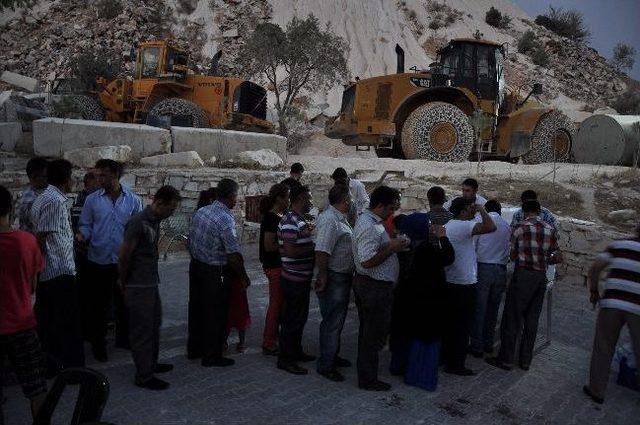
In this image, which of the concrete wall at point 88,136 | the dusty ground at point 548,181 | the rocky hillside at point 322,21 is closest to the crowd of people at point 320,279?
the dusty ground at point 548,181

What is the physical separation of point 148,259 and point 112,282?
960 millimetres

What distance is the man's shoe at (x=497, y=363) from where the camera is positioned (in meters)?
4.32

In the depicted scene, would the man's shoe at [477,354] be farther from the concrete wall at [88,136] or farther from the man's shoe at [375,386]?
the concrete wall at [88,136]

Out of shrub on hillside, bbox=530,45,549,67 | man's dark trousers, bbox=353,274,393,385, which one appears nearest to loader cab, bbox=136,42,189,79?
man's dark trousers, bbox=353,274,393,385

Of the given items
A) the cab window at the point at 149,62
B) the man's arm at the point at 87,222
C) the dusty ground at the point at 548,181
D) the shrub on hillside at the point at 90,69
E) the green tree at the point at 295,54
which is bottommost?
the man's arm at the point at 87,222

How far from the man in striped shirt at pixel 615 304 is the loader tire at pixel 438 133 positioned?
879cm

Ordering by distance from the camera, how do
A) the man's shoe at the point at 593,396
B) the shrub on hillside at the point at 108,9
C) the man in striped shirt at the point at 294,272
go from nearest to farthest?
the man's shoe at the point at 593,396
the man in striped shirt at the point at 294,272
the shrub on hillside at the point at 108,9

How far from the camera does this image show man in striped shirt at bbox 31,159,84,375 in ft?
11.5

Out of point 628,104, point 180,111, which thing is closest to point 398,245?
point 180,111

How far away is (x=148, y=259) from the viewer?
11.7 ft

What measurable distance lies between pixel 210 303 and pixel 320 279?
3.12 feet

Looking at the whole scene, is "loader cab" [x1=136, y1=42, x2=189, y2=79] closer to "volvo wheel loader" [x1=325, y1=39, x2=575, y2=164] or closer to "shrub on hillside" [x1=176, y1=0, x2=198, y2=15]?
"volvo wheel loader" [x1=325, y1=39, x2=575, y2=164]

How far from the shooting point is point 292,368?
13.2 feet

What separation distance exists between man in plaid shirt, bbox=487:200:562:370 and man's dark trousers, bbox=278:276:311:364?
174 cm
